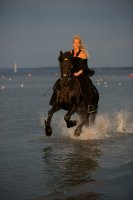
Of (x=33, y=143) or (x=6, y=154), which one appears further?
(x=33, y=143)

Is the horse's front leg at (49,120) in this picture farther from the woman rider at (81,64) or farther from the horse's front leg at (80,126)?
the woman rider at (81,64)

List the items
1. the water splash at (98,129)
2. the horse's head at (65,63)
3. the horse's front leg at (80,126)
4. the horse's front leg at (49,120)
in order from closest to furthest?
the horse's head at (65,63) → the horse's front leg at (49,120) → the horse's front leg at (80,126) → the water splash at (98,129)

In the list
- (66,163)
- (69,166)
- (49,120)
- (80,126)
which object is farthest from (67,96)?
(69,166)

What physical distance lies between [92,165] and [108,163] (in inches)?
13.2

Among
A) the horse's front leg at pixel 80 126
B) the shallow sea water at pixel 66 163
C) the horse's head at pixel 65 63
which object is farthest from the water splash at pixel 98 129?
the horse's head at pixel 65 63

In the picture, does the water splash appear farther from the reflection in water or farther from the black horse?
the reflection in water

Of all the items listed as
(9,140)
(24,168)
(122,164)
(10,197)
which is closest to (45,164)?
(24,168)

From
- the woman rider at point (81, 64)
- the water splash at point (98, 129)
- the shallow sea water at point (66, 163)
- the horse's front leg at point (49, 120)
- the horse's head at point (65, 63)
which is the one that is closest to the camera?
the shallow sea water at point (66, 163)

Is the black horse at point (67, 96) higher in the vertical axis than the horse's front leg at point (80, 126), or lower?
higher

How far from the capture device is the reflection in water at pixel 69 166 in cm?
828

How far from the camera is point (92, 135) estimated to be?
45.8 feet

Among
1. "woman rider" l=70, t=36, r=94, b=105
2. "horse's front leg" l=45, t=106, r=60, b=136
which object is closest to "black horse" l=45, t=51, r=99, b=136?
"horse's front leg" l=45, t=106, r=60, b=136

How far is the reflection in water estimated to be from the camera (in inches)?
326

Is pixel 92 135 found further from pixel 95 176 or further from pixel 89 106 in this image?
pixel 95 176
